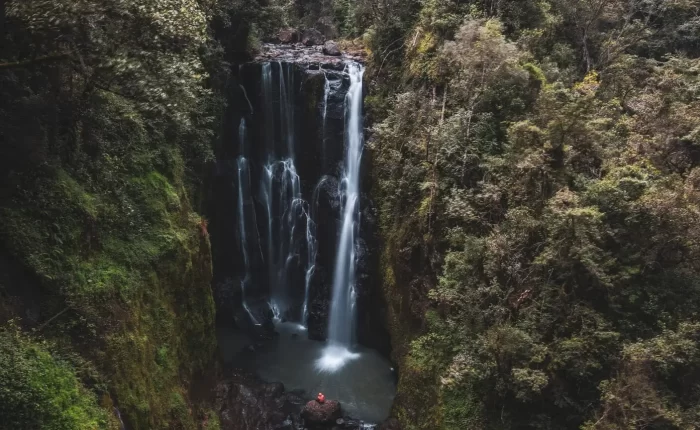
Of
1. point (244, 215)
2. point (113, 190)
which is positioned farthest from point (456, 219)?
point (244, 215)

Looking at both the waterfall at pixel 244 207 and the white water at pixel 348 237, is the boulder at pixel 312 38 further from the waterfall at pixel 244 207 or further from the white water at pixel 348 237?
the waterfall at pixel 244 207

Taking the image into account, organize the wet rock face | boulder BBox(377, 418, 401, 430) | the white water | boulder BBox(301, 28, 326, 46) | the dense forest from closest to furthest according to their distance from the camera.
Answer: the dense forest, boulder BBox(377, 418, 401, 430), the wet rock face, the white water, boulder BBox(301, 28, 326, 46)

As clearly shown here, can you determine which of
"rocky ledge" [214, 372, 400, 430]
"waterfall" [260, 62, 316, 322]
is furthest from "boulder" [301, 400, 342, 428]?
"waterfall" [260, 62, 316, 322]

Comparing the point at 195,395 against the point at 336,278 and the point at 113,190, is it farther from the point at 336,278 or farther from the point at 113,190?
the point at 336,278

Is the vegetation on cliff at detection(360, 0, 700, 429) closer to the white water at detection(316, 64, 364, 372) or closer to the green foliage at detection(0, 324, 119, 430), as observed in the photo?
the white water at detection(316, 64, 364, 372)

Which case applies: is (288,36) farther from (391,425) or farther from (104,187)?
(391,425)
